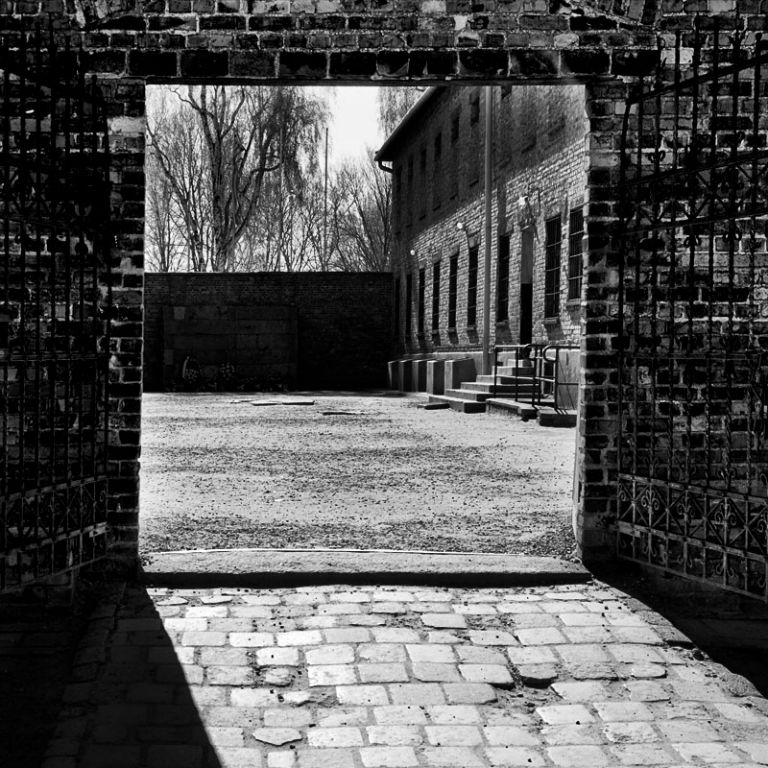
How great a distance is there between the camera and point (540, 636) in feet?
14.2

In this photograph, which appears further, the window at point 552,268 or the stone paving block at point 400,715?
the window at point 552,268

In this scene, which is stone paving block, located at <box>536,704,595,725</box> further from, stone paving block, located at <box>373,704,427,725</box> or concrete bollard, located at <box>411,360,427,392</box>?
concrete bollard, located at <box>411,360,427,392</box>

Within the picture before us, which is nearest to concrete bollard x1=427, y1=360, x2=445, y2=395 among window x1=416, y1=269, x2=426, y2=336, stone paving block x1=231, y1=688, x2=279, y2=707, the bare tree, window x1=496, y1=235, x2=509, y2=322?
window x1=496, y1=235, x2=509, y2=322

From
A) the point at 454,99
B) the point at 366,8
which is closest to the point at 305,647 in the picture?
the point at 366,8

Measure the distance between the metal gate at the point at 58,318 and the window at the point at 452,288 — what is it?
70.6ft

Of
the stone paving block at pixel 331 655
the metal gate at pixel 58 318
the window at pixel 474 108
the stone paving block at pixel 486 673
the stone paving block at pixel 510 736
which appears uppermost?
the window at pixel 474 108

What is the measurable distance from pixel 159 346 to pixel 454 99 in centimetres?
1132

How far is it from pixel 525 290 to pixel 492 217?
272 cm

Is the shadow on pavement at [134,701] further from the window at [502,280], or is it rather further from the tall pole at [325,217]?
the tall pole at [325,217]

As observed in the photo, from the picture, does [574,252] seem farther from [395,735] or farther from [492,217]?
[395,735]

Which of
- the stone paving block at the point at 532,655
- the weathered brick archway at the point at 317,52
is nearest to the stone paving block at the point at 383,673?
the stone paving block at the point at 532,655

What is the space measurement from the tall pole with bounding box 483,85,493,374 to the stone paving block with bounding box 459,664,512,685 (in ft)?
59.3

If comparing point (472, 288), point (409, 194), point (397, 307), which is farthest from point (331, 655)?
point (409, 194)

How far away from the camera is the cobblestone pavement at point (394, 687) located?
3.17 metres
